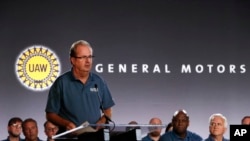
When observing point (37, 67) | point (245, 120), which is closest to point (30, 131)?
point (37, 67)

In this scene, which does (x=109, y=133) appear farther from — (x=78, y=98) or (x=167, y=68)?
(x=167, y=68)

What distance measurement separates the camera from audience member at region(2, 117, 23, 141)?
297 inches

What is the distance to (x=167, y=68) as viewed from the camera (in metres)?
8.49

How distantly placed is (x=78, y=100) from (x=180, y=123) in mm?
2513

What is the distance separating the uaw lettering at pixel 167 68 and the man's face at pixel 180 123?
1.41m

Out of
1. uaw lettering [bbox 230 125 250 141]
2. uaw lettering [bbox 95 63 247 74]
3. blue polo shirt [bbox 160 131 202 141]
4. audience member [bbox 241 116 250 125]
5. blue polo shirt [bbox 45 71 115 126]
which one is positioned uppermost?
uaw lettering [bbox 95 63 247 74]

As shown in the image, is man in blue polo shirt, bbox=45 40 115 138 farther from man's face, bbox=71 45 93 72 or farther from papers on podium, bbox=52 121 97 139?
papers on podium, bbox=52 121 97 139

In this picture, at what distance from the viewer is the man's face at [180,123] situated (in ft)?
22.7

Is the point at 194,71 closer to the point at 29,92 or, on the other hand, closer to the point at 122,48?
the point at 122,48

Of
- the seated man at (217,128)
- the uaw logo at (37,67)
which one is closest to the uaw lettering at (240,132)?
the seated man at (217,128)

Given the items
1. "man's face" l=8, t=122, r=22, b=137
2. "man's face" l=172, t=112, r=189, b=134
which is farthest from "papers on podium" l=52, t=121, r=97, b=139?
"man's face" l=8, t=122, r=22, b=137

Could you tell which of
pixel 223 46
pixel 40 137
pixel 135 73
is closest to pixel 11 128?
pixel 40 137

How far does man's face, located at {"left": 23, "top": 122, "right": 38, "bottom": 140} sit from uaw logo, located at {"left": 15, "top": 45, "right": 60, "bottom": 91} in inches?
37.0

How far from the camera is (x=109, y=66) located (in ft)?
27.6
